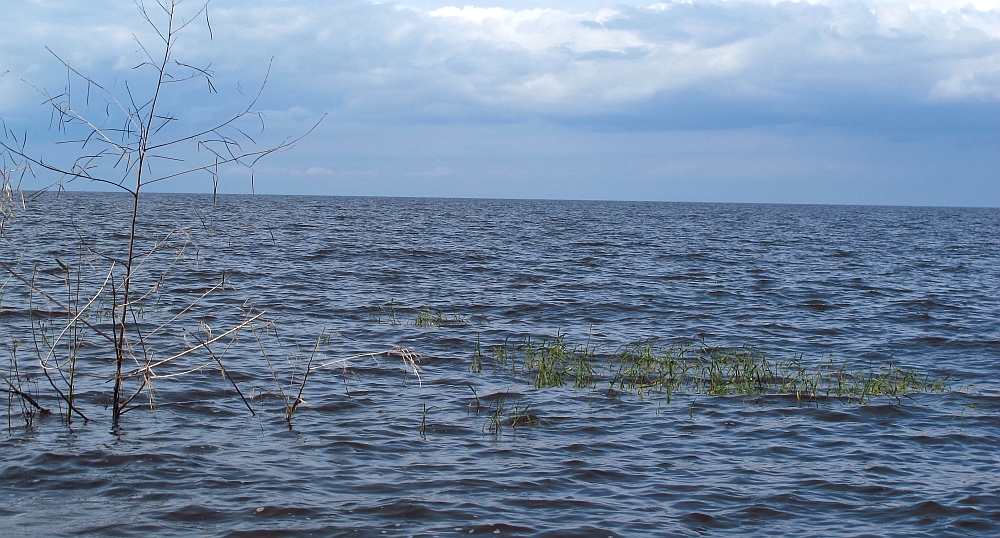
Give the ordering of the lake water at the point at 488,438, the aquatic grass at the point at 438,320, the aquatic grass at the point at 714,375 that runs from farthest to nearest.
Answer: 1. the aquatic grass at the point at 438,320
2. the aquatic grass at the point at 714,375
3. the lake water at the point at 488,438

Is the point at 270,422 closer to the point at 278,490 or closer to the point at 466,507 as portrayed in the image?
the point at 278,490

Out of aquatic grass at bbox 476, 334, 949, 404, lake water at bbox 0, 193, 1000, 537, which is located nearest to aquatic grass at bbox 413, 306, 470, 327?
lake water at bbox 0, 193, 1000, 537

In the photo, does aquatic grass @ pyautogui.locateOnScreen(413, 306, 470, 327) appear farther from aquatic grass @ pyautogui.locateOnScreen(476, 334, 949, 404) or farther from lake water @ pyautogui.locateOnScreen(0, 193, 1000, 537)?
aquatic grass @ pyautogui.locateOnScreen(476, 334, 949, 404)

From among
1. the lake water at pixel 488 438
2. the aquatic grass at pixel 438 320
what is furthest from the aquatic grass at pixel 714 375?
the aquatic grass at pixel 438 320

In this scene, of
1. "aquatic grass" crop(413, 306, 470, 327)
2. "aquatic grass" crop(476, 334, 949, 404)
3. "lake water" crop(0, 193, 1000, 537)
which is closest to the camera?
"lake water" crop(0, 193, 1000, 537)

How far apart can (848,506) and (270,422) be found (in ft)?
20.1

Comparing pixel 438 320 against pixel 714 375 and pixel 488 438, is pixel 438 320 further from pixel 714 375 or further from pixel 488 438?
pixel 488 438

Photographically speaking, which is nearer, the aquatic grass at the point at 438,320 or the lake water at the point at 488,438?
the lake water at the point at 488,438

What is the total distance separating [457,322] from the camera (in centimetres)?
1681

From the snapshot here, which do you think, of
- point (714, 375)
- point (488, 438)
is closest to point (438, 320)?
point (714, 375)

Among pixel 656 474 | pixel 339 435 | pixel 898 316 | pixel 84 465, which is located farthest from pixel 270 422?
pixel 898 316

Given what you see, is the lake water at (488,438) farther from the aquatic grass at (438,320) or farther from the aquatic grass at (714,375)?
the aquatic grass at (714,375)

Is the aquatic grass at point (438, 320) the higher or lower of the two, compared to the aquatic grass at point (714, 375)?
higher

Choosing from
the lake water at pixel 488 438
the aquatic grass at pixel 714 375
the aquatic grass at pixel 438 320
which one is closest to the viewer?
the lake water at pixel 488 438
